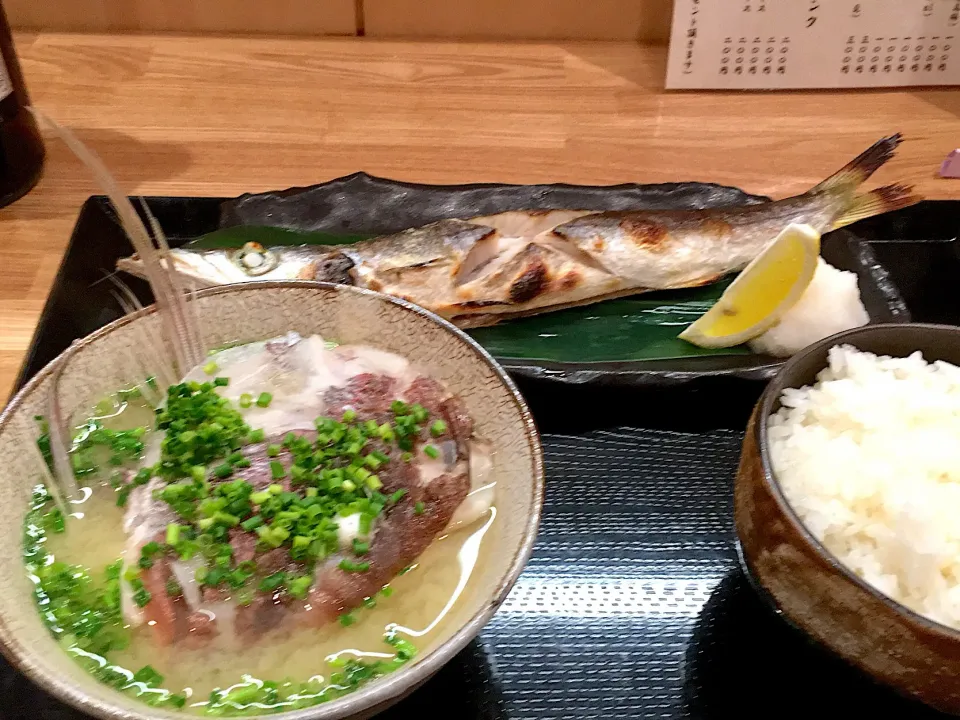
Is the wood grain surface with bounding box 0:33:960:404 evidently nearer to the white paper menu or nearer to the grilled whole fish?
the white paper menu

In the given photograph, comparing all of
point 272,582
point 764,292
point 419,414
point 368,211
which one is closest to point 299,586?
point 272,582

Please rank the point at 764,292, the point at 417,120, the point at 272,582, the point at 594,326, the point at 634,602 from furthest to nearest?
the point at 417,120 → the point at 594,326 → the point at 764,292 → the point at 634,602 → the point at 272,582

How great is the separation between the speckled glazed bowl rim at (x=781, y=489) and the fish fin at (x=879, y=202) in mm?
765

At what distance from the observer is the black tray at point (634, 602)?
3.30ft

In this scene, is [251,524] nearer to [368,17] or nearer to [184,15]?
[368,17]

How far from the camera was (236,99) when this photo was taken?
2352 mm

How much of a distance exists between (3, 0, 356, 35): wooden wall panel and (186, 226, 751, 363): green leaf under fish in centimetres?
114

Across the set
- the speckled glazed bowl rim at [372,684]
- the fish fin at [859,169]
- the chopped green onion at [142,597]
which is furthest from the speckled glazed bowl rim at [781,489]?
the fish fin at [859,169]

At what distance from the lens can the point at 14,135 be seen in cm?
192

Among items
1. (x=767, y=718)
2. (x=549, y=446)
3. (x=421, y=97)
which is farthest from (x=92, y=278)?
(x=767, y=718)

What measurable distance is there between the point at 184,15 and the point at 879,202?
217 centimetres

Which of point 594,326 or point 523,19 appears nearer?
point 594,326

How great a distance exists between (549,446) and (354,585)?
53 centimetres

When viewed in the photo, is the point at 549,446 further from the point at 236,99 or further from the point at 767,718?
the point at 236,99
